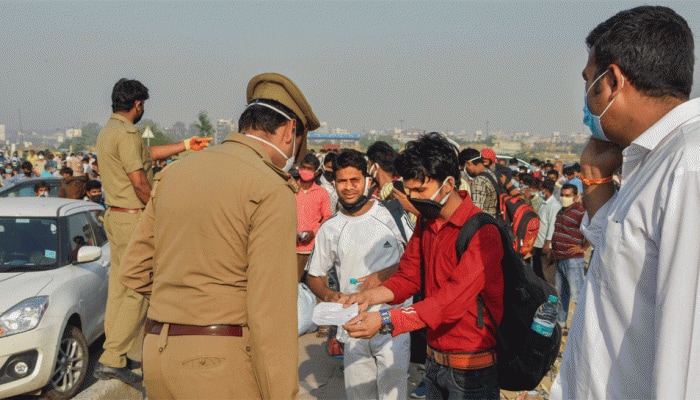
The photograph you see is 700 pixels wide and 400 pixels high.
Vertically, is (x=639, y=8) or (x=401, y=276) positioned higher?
(x=639, y=8)

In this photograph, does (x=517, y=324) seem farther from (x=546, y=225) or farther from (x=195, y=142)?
(x=546, y=225)

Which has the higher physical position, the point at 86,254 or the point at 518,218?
the point at 518,218

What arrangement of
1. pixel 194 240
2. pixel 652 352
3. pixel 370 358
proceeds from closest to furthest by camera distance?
1. pixel 652 352
2. pixel 194 240
3. pixel 370 358

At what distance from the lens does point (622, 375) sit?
1.48 meters

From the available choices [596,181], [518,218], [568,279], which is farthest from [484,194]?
[596,181]

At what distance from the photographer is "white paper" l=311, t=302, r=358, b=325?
3095mm

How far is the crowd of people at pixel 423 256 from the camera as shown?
1398 mm

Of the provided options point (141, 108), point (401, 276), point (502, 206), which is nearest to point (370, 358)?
point (401, 276)

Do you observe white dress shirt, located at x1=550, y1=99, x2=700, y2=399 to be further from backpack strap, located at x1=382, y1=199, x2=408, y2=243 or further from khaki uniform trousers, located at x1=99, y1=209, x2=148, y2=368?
khaki uniform trousers, located at x1=99, y1=209, x2=148, y2=368

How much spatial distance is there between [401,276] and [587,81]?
199 cm

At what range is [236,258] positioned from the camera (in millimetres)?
2365

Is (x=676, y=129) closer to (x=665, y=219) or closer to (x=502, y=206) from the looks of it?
(x=665, y=219)

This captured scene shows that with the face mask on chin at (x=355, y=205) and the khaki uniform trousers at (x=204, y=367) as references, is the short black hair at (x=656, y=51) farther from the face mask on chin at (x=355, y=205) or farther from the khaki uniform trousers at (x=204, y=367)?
the face mask on chin at (x=355, y=205)

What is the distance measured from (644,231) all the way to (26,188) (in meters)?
11.8
